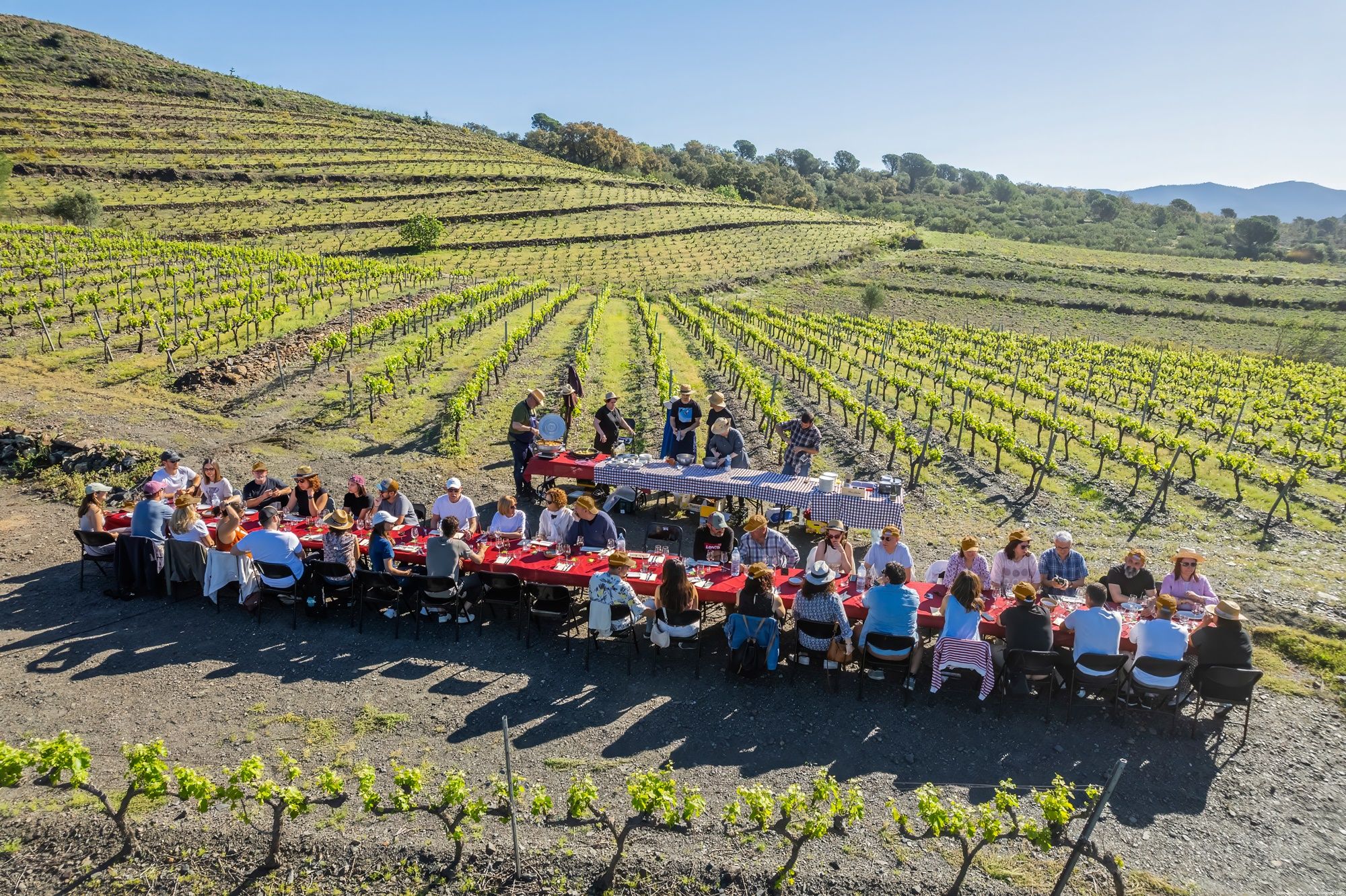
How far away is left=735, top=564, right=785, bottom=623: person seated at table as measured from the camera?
7234mm

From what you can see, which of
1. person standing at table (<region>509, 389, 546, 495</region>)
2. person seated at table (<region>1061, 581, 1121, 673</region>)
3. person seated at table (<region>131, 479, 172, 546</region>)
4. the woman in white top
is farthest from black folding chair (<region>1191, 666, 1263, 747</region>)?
person seated at table (<region>131, 479, 172, 546</region>)

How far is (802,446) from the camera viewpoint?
11.7m

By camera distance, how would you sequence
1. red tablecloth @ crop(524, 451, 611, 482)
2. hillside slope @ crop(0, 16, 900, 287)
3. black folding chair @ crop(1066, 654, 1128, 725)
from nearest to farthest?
1. black folding chair @ crop(1066, 654, 1128, 725)
2. red tablecloth @ crop(524, 451, 611, 482)
3. hillside slope @ crop(0, 16, 900, 287)

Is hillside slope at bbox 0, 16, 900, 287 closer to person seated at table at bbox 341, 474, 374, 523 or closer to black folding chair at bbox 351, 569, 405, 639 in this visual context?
person seated at table at bbox 341, 474, 374, 523

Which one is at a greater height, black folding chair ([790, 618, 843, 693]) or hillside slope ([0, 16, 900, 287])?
hillside slope ([0, 16, 900, 287])

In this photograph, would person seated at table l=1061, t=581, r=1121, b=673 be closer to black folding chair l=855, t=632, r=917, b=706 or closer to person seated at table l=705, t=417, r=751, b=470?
black folding chair l=855, t=632, r=917, b=706

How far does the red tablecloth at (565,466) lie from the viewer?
12.2 metres

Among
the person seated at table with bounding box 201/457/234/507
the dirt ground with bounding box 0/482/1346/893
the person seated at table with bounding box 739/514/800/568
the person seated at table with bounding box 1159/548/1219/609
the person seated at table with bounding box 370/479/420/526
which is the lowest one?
the dirt ground with bounding box 0/482/1346/893

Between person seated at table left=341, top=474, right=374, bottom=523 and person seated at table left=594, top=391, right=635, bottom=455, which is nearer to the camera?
person seated at table left=341, top=474, right=374, bottom=523

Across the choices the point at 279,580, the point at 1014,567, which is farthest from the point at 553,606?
the point at 1014,567

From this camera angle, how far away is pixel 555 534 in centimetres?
895

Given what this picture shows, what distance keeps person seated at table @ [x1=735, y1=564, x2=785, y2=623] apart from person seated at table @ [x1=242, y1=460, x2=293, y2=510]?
Result: 22.4 ft

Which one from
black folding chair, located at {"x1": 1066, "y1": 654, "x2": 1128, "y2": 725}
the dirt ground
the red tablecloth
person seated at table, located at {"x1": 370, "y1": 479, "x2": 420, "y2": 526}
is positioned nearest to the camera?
the dirt ground

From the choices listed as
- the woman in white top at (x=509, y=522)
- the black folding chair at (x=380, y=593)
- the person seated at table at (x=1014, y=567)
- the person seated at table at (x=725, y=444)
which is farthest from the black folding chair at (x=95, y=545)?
the person seated at table at (x=1014, y=567)
